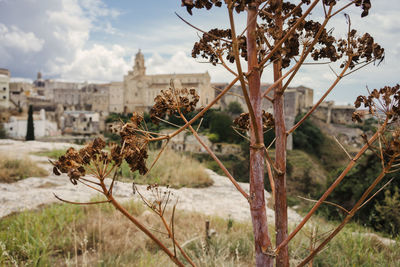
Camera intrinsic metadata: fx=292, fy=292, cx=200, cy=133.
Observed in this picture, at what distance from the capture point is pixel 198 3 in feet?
2.76

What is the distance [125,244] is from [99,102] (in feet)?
195

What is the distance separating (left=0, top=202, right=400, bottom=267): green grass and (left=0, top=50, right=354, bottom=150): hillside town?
31726 millimetres

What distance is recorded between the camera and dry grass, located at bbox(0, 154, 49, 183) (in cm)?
586

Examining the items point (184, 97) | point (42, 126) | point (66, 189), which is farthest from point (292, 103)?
point (184, 97)

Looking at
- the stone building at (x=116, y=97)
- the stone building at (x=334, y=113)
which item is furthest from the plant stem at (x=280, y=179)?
the stone building at (x=116, y=97)

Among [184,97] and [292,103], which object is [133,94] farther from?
[184,97]

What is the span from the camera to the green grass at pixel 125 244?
2.44m

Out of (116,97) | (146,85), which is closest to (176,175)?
(146,85)

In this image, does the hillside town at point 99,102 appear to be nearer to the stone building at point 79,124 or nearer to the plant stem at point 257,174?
the stone building at point 79,124

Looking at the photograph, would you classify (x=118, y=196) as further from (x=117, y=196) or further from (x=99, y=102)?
(x=99, y=102)

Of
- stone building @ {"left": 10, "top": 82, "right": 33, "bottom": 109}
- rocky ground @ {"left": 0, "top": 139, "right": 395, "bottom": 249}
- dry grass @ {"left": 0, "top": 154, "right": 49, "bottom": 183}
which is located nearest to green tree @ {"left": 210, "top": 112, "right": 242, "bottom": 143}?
rocky ground @ {"left": 0, "top": 139, "right": 395, "bottom": 249}

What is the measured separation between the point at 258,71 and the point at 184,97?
12.6 inches

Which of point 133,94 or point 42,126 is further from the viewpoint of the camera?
point 133,94

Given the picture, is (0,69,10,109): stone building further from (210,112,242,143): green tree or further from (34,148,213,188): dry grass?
(34,148,213,188): dry grass
